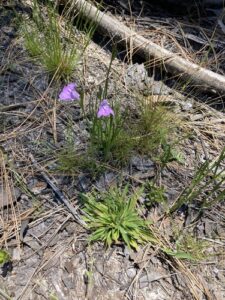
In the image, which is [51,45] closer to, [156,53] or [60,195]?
[156,53]

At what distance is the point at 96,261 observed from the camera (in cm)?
138

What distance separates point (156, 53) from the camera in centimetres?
206

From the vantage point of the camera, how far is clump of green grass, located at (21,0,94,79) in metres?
1.80

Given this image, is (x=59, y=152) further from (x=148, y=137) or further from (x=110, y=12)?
(x=110, y=12)

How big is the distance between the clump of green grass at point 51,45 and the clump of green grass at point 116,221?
713 millimetres

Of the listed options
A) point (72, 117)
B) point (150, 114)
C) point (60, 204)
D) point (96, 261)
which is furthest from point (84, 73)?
point (96, 261)

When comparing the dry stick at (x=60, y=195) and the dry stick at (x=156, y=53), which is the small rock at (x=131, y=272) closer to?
the dry stick at (x=60, y=195)

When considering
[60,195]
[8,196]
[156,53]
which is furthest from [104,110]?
[156,53]

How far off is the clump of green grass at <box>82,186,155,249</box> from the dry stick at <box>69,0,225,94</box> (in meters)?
0.85

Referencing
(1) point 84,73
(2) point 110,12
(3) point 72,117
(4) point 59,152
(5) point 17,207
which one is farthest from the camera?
(2) point 110,12

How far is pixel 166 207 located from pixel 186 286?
1.06ft

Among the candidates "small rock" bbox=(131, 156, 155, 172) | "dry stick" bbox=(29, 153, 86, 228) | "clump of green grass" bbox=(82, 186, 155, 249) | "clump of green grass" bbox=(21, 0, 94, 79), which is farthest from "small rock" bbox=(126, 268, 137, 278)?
"clump of green grass" bbox=(21, 0, 94, 79)

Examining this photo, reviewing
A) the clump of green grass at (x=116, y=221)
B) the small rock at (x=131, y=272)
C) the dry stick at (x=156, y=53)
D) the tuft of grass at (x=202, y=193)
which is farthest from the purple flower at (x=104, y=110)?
the dry stick at (x=156, y=53)

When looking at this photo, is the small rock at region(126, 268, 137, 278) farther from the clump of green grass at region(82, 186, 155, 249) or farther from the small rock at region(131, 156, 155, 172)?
the small rock at region(131, 156, 155, 172)
